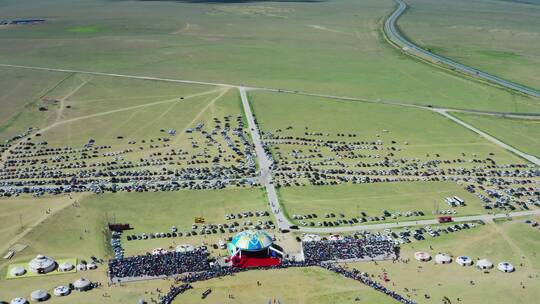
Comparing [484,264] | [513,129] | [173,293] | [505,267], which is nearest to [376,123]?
[513,129]

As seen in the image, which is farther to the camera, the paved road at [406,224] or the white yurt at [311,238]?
the paved road at [406,224]

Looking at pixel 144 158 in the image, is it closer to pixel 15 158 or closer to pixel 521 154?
pixel 15 158

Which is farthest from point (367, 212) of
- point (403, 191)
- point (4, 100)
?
point (4, 100)

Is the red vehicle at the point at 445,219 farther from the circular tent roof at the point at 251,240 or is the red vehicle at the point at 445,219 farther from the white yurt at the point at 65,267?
the white yurt at the point at 65,267

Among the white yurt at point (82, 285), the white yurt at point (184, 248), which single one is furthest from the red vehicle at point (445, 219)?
the white yurt at point (82, 285)

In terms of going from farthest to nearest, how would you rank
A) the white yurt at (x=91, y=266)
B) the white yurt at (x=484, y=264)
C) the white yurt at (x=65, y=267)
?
the white yurt at (x=484, y=264) → the white yurt at (x=91, y=266) → the white yurt at (x=65, y=267)

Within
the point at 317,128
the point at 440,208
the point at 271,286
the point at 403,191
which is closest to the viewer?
the point at 271,286

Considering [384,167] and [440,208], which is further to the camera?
[384,167]

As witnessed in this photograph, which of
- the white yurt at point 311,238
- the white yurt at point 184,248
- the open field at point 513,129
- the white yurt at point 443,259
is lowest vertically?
the white yurt at point 443,259
